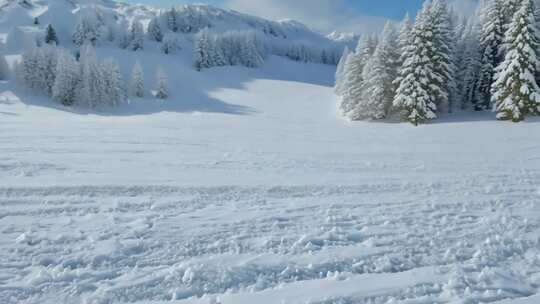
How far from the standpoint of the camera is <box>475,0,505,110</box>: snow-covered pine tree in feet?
90.5

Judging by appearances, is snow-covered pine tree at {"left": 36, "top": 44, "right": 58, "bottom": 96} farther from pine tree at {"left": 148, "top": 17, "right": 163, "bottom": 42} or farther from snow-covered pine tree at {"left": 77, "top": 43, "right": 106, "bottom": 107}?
pine tree at {"left": 148, "top": 17, "right": 163, "bottom": 42}

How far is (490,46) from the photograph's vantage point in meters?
27.8

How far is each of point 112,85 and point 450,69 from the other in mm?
39033

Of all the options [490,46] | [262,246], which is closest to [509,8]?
[490,46]

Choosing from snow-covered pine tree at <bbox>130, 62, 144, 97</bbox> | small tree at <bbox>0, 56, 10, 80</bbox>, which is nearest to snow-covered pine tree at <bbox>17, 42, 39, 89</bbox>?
small tree at <bbox>0, 56, 10, 80</bbox>

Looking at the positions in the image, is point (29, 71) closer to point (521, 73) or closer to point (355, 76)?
point (355, 76)

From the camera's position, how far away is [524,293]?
16.9ft

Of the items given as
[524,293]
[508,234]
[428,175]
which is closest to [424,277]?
[524,293]

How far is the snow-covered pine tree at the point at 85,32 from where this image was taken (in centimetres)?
9256

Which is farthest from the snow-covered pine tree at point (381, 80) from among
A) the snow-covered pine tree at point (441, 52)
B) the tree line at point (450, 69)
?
the snow-covered pine tree at point (441, 52)

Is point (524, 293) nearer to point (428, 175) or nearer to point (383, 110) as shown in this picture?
point (428, 175)

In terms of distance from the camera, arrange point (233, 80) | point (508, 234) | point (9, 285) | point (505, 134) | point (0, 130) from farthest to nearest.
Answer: point (233, 80)
point (505, 134)
point (0, 130)
point (508, 234)
point (9, 285)

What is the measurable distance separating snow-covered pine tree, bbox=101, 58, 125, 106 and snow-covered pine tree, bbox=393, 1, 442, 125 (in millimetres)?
35517

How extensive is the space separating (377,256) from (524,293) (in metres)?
2.18
